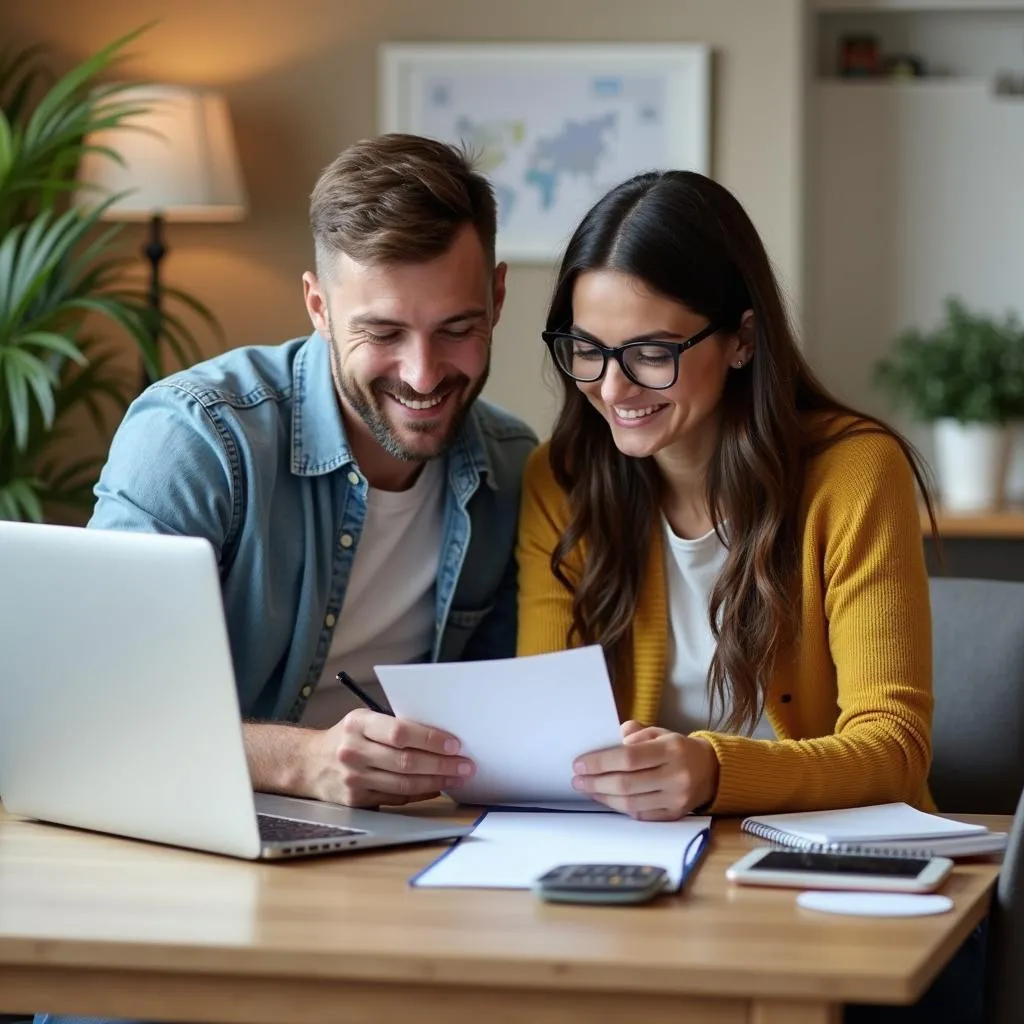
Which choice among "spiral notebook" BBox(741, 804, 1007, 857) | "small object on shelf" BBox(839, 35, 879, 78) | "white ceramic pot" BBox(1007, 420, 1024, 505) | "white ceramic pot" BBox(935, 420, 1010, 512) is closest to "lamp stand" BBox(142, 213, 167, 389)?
"small object on shelf" BBox(839, 35, 879, 78)

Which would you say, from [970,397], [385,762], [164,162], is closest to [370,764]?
[385,762]

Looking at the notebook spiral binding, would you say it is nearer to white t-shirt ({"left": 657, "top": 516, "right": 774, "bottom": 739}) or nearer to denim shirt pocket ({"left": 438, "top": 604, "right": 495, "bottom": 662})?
white t-shirt ({"left": 657, "top": 516, "right": 774, "bottom": 739})

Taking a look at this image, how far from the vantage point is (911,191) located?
162 inches

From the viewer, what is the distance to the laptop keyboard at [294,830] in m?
1.31

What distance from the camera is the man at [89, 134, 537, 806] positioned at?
172 centimetres

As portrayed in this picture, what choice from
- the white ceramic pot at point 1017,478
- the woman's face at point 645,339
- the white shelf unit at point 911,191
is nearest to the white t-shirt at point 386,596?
the woman's face at point 645,339

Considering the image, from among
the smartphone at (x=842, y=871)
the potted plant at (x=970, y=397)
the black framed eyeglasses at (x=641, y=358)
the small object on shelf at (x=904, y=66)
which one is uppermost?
the small object on shelf at (x=904, y=66)

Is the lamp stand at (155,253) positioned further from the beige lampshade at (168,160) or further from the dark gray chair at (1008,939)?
the dark gray chair at (1008,939)

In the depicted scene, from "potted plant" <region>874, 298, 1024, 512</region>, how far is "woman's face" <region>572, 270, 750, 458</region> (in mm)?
2110

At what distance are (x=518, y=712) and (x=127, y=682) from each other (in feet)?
1.10

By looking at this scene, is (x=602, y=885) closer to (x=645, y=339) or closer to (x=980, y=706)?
(x=645, y=339)

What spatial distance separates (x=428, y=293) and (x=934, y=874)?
2.77 feet

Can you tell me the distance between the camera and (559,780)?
1.45 m

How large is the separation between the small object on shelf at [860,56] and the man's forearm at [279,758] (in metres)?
3.07
